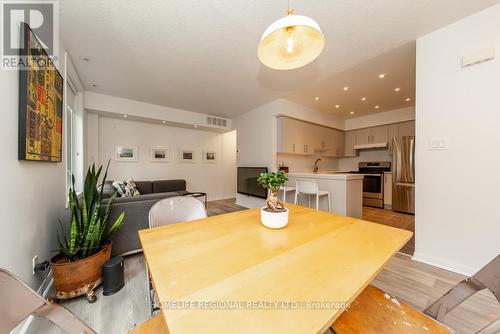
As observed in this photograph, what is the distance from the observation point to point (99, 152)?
3.96 m

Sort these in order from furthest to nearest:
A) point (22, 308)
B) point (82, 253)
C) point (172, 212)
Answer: point (82, 253) → point (172, 212) → point (22, 308)

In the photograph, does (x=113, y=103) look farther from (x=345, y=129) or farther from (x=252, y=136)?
(x=345, y=129)

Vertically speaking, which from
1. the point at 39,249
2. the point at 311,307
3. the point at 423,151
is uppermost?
the point at 423,151

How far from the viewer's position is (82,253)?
60.1 inches

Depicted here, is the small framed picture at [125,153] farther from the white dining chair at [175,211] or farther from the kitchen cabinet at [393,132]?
the kitchen cabinet at [393,132]

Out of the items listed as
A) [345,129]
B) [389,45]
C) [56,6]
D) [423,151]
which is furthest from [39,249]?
[345,129]

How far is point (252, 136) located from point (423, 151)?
3.17m

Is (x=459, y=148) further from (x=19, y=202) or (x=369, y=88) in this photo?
(x=19, y=202)

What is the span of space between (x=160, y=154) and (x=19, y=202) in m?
3.67

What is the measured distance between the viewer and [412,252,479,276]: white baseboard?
68.9 inches

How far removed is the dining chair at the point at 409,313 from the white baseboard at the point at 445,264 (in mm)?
1645

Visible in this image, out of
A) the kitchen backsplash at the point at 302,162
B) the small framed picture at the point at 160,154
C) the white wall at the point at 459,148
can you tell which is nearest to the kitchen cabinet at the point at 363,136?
the kitchen backsplash at the point at 302,162

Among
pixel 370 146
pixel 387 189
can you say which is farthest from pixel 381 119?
pixel 387 189

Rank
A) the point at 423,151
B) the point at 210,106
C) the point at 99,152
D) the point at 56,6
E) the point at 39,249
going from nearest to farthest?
the point at 39,249
the point at 56,6
the point at 423,151
the point at 99,152
the point at 210,106
